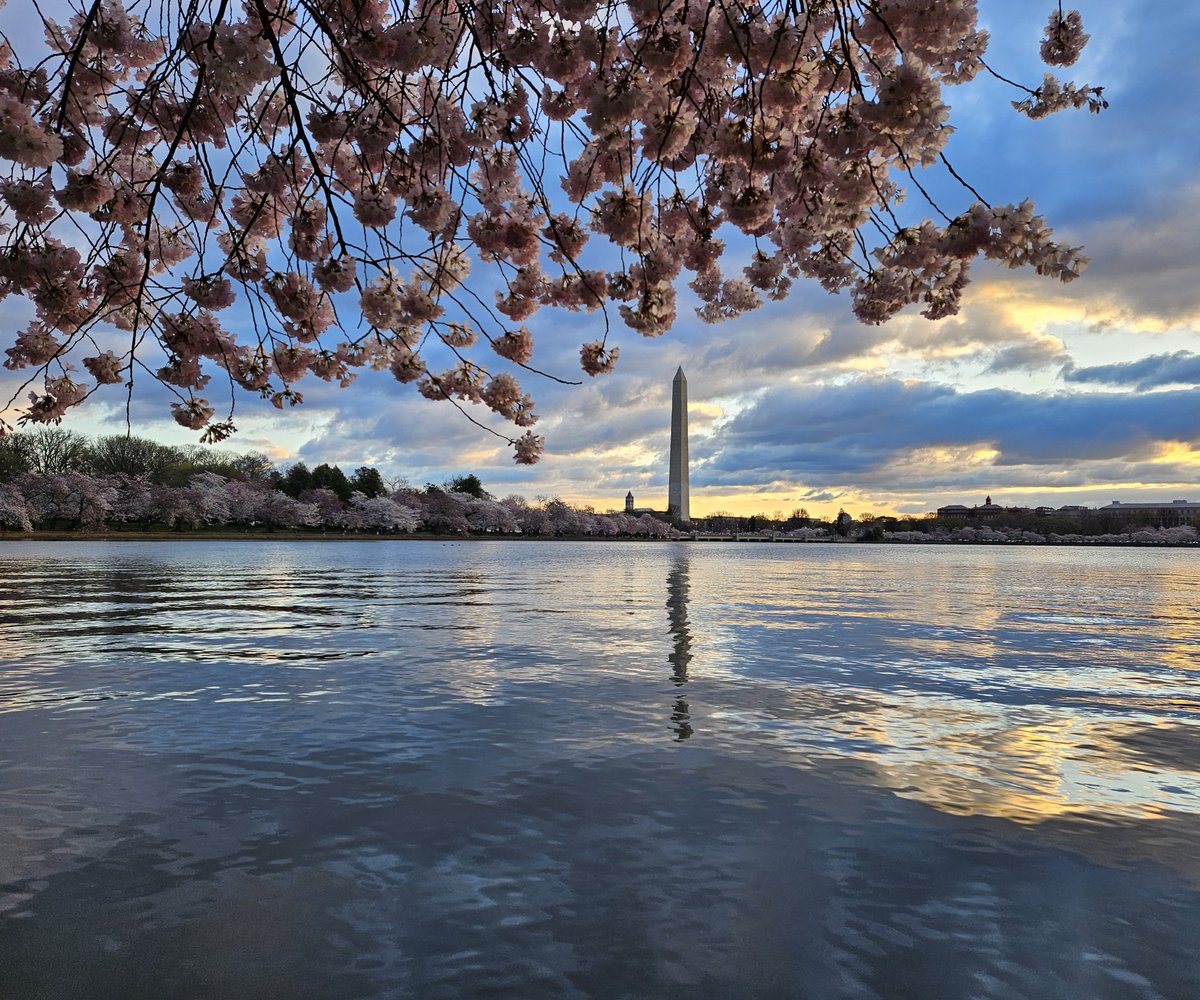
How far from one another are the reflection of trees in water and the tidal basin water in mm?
73

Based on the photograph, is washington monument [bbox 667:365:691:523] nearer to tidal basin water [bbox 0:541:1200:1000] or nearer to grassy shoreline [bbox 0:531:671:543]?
grassy shoreline [bbox 0:531:671:543]

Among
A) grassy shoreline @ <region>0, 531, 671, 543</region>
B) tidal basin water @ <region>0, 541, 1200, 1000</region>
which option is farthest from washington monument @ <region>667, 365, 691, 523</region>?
tidal basin water @ <region>0, 541, 1200, 1000</region>

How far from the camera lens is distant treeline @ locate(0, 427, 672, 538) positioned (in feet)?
268

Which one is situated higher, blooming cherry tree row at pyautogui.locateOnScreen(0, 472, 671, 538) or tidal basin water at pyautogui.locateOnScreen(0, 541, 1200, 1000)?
blooming cherry tree row at pyautogui.locateOnScreen(0, 472, 671, 538)

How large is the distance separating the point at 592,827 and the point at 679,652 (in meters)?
6.22

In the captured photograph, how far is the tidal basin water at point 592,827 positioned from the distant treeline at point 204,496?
8334 cm

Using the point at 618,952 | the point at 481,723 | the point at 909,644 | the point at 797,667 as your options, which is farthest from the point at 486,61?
the point at 909,644

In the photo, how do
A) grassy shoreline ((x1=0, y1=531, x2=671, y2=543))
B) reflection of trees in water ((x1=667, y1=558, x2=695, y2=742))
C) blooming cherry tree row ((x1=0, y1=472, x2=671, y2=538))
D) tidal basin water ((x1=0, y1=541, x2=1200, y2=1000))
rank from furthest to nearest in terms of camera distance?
1. blooming cherry tree row ((x1=0, y1=472, x2=671, y2=538))
2. grassy shoreline ((x1=0, y1=531, x2=671, y2=543))
3. reflection of trees in water ((x1=667, y1=558, x2=695, y2=742))
4. tidal basin water ((x1=0, y1=541, x2=1200, y2=1000))

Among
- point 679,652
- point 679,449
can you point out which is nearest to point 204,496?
point 679,449

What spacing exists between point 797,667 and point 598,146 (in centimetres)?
616

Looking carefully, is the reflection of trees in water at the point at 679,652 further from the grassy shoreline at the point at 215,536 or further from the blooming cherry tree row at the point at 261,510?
the blooming cherry tree row at the point at 261,510

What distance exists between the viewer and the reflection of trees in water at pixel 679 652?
631 centimetres

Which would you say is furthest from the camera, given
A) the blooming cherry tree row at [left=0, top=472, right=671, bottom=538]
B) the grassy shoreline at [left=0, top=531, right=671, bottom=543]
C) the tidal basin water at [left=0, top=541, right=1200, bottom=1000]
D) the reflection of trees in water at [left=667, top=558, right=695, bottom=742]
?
the blooming cherry tree row at [left=0, top=472, right=671, bottom=538]

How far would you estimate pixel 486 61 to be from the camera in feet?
17.9
